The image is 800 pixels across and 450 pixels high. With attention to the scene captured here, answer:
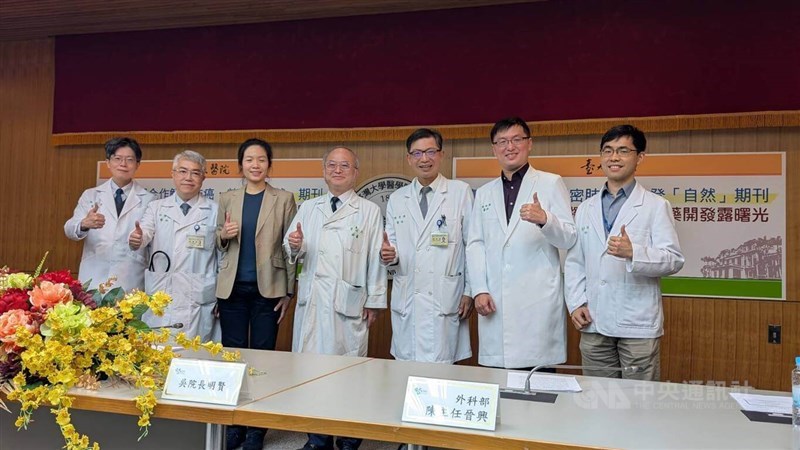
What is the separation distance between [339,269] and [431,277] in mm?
448

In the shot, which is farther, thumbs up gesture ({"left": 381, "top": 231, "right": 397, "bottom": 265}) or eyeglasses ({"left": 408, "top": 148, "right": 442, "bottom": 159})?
eyeglasses ({"left": 408, "top": 148, "right": 442, "bottom": 159})

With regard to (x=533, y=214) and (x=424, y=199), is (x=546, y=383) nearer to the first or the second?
(x=533, y=214)

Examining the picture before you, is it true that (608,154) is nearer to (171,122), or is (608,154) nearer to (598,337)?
(598,337)

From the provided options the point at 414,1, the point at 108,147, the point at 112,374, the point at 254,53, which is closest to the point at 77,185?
the point at 108,147

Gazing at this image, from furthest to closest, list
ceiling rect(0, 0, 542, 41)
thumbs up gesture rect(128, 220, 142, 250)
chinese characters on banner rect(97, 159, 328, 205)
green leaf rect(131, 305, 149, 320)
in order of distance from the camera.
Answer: chinese characters on banner rect(97, 159, 328, 205) → ceiling rect(0, 0, 542, 41) → thumbs up gesture rect(128, 220, 142, 250) → green leaf rect(131, 305, 149, 320)

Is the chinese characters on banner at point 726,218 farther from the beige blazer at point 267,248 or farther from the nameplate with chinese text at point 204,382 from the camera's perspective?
the nameplate with chinese text at point 204,382

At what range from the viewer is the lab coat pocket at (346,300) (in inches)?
121

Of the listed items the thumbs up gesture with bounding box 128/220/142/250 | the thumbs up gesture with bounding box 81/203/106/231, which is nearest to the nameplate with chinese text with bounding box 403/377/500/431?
the thumbs up gesture with bounding box 128/220/142/250

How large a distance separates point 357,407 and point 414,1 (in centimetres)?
312

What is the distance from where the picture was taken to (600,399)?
170cm

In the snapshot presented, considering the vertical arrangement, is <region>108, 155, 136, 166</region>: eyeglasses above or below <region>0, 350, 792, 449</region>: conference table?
above

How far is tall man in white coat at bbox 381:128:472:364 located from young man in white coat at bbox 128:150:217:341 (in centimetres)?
100

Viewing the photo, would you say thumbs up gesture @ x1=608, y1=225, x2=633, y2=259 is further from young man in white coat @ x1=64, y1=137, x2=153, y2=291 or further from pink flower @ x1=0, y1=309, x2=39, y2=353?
young man in white coat @ x1=64, y1=137, x2=153, y2=291

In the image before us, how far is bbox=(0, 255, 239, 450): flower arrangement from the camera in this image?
1.57 m
